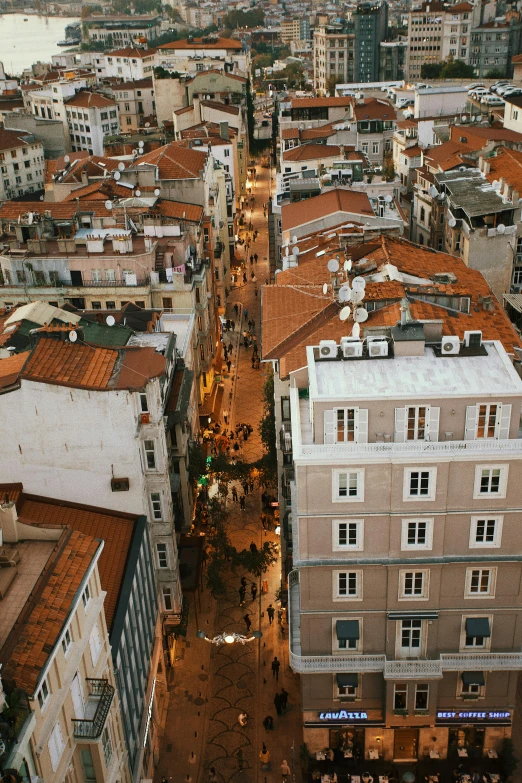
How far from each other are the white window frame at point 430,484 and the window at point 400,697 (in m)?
8.67

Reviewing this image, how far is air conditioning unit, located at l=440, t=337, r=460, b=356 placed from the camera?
32219mm

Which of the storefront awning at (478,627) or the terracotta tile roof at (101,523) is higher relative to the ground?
the terracotta tile roof at (101,523)

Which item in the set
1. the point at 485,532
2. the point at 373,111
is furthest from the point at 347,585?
the point at 373,111

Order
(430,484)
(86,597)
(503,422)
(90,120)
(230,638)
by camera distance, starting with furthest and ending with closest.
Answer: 1. (90,120)
2. (230,638)
3. (430,484)
4. (503,422)
5. (86,597)

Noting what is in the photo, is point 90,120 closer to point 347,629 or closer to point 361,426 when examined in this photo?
point 361,426

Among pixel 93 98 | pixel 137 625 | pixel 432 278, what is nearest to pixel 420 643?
pixel 137 625

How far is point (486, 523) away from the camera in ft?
102

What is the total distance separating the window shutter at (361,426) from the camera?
98.0ft

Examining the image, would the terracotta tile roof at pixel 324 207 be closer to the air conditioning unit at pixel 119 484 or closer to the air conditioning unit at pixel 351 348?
the air conditioning unit at pixel 351 348

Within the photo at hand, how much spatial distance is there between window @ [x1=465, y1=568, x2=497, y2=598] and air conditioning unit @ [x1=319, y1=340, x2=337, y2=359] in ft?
31.8

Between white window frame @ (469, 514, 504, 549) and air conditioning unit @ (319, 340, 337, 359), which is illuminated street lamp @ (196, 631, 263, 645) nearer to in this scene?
white window frame @ (469, 514, 504, 549)

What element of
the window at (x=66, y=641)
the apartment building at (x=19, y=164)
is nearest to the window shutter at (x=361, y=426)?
the window at (x=66, y=641)

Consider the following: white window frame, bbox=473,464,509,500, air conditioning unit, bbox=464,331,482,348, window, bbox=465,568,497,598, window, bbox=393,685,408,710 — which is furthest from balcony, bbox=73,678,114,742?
A: air conditioning unit, bbox=464,331,482,348

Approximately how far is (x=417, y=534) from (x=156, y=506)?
40.7 feet
